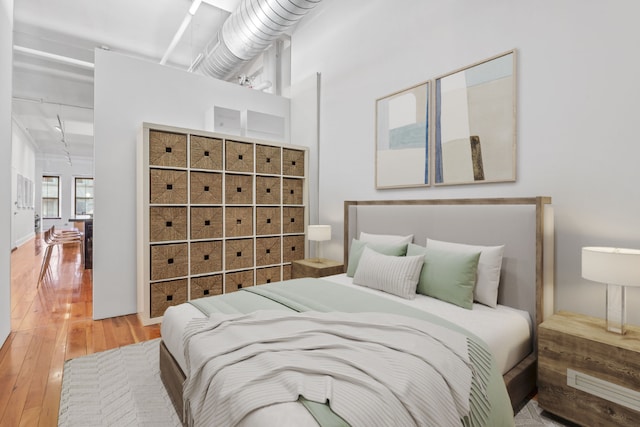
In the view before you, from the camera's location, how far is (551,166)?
7.29 ft

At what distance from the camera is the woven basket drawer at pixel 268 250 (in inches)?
156

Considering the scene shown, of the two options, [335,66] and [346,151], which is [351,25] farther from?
[346,151]

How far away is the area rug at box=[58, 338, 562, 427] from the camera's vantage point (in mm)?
1781

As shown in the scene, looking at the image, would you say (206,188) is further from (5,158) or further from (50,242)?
(50,242)

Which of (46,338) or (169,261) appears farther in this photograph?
(169,261)

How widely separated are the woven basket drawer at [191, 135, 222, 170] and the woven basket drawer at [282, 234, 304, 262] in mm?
1240

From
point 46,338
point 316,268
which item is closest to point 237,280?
point 316,268

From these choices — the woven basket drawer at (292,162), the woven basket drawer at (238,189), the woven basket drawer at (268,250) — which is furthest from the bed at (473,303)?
the woven basket drawer at (292,162)

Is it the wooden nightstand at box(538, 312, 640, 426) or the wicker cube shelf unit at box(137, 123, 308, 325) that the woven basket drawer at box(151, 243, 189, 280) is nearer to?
the wicker cube shelf unit at box(137, 123, 308, 325)

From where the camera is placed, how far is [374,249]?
2.85 meters

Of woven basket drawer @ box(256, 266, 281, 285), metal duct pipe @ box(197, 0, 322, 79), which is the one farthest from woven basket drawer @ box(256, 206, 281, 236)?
metal duct pipe @ box(197, 0, 322, 79)

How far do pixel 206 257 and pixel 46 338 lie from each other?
4.85 ft

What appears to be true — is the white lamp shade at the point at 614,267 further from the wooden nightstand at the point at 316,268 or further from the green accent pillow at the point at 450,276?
the wooden nightstand at the point at 316,268

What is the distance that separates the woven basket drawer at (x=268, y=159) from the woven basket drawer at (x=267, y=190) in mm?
95
